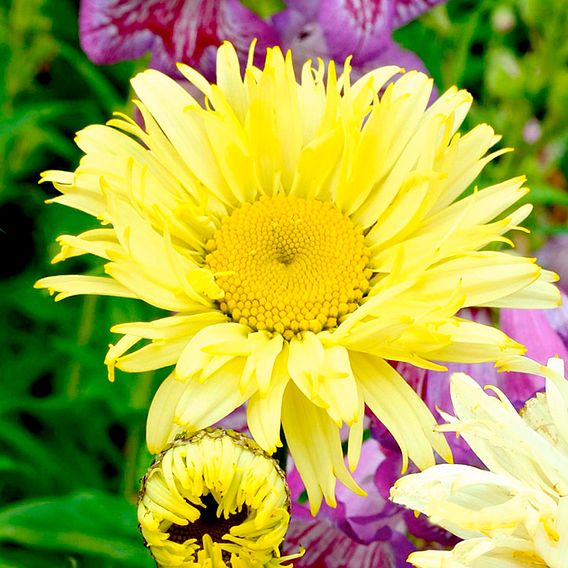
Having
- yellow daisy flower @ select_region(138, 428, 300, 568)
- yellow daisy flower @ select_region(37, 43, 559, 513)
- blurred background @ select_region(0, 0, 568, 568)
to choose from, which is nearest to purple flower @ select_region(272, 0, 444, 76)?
blurred background @ select_region(0, 0, 568, 568)

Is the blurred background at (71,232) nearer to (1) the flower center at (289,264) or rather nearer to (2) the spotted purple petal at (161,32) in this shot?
(2) the spotted purple petal at (161,32)

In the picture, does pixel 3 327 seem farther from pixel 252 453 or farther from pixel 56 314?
pixel 252 453

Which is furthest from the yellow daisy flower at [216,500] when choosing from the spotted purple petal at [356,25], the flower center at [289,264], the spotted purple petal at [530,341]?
the spotted purple petal at [356,25]

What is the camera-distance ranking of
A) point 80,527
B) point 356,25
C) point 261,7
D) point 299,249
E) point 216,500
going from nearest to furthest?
→ point 216,500 < point 299,249 < point 80,527 < point 356,25 < point 261,7

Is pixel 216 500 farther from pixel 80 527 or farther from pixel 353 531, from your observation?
pixel 80 527

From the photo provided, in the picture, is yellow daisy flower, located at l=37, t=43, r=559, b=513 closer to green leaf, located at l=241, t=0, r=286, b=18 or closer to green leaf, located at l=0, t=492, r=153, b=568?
green leaf, located at l=0, t=492, r=153, b=568

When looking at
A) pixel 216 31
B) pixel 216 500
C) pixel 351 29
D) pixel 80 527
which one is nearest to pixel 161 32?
pixel 216 31

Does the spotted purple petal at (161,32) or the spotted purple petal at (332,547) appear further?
the spotted purple petal at (161,32)
